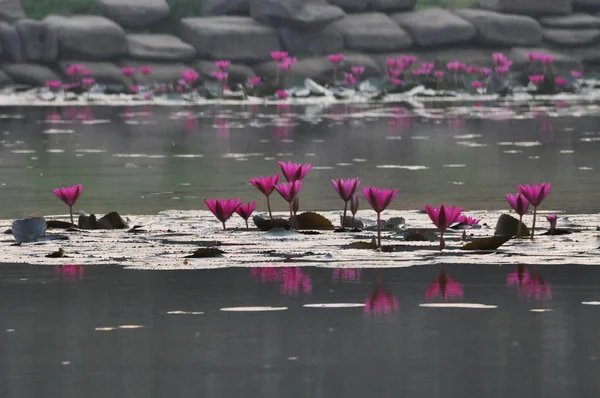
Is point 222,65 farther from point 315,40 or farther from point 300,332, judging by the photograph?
point 300,332

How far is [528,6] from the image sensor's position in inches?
1122

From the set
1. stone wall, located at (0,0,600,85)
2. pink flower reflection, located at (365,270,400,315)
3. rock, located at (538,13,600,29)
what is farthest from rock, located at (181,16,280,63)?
pink flower reflection, located at (365,270,400,315)

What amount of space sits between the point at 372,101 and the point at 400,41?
395 cm

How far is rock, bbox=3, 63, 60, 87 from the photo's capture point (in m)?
24.9

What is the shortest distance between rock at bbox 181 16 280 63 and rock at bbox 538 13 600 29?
4622 millimetres

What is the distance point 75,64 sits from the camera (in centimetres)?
2523

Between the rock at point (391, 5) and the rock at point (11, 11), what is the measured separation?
5.31 meters

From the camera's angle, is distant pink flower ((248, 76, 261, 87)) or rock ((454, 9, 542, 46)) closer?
distant pink flower ((248, 76, 261, 87))

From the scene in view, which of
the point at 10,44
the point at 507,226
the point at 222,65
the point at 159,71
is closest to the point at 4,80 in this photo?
the point at 10,44

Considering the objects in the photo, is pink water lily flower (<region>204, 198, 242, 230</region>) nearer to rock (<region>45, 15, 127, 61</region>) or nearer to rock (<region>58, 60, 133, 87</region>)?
rock (<region>58, 60, 133, 87</region>)

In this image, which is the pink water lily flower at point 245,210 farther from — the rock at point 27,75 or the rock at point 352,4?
the rock at point 352,4

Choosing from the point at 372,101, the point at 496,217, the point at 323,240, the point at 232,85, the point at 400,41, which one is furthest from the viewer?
the point at 400,41

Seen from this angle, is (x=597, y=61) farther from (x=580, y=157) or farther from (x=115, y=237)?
(x=115, y=237)

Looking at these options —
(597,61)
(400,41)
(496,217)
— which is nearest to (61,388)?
(496,217)
